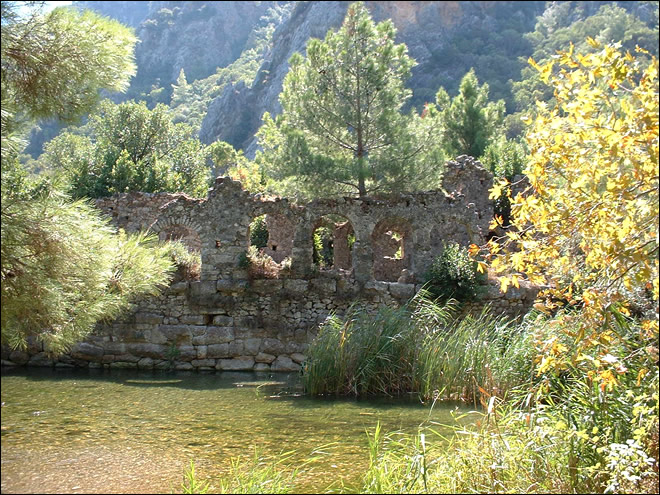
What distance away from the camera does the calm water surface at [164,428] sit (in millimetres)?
3822

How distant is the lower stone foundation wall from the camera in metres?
14.2

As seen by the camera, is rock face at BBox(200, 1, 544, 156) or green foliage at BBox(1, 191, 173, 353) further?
rock face at BBox(200, 1, 544, 156)

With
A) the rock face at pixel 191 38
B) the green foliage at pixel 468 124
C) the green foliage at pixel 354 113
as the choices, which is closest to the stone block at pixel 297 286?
the green foliage at pixel 354 113

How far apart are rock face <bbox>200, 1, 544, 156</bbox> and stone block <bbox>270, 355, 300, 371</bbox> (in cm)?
4849

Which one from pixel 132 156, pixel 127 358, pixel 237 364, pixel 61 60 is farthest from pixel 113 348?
pixel 132 156

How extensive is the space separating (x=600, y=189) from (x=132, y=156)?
24.4m

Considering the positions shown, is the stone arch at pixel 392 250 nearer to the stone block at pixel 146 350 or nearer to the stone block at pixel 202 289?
the stone block at pixel 202 289

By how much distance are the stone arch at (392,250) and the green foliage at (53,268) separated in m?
10.5

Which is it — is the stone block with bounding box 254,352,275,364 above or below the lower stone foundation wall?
below

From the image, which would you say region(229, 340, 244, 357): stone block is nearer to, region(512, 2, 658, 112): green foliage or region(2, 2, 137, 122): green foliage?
region(2, 2, 137, 122): green foliage

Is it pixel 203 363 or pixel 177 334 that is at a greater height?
pixel 177 334

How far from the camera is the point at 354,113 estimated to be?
1692cm

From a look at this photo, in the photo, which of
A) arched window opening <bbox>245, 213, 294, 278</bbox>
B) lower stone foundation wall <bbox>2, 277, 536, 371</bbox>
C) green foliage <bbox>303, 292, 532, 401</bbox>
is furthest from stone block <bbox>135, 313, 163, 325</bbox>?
green foliage <bbox>303, 292, 532, 401</bbox>

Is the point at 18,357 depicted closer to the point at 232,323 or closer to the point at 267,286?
the point at 232,323
